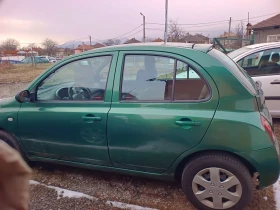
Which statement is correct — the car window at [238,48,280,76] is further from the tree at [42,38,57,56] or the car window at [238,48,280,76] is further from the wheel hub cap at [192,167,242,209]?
the tree at [42,38,57,56]

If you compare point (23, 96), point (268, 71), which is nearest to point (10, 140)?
point (23, 96)

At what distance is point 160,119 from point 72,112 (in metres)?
1.00

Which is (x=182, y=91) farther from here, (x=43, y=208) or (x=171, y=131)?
(x=43, y=208)

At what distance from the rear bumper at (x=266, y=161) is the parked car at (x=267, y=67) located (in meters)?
2.42

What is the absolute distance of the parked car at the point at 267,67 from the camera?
412 cm

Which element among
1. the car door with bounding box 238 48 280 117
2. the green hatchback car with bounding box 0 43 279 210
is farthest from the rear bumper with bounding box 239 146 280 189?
the car door with bounding box 238 48 280 117

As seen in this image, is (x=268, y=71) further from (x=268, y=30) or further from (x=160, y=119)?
(x=268, y=30)

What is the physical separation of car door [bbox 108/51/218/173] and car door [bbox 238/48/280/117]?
98.2 inches

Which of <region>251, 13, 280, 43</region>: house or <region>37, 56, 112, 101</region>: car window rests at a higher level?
<region>251, 13, 280, 43</region>: house

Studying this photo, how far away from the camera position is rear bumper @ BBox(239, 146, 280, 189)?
80.4 inches

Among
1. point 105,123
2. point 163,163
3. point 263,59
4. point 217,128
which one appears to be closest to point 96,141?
point 105,123

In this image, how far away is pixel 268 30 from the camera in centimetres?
2023

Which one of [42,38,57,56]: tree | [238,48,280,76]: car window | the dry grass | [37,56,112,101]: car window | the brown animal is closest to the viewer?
the brown animal

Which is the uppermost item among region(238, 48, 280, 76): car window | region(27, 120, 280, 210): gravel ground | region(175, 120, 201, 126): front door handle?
region(238, 48, 280, 76): car window
